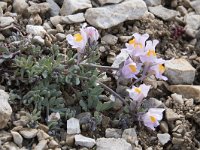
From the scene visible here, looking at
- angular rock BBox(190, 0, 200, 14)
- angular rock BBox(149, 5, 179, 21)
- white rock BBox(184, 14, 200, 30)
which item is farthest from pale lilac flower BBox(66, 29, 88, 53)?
angular rock BBox(190, 0, 200, 14)

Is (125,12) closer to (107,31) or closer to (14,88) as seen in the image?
(107,31)

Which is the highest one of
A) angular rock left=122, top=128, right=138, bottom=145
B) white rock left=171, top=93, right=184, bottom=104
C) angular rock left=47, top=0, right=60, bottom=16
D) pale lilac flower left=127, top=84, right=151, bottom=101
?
angular rock left=47, top=0, right=60, bottom=16

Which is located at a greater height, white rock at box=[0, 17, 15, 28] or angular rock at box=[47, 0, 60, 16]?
white rock at box=[0, 17, 15, 28]

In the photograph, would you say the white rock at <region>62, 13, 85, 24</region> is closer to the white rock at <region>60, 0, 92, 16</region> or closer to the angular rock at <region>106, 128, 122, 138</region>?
the white rock at <region>60, 0, 92, 16</region>

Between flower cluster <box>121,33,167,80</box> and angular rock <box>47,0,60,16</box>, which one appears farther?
angular rock <box>47,0,60,16</box>

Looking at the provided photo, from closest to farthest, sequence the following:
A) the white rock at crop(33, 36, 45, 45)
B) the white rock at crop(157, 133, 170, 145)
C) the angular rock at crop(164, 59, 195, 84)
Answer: the white rock at crop(157, 133, 170, 145)
the white rock at crop(33, 36, 45, 45)
the angular rock at crop(164, 59, 195, 84)

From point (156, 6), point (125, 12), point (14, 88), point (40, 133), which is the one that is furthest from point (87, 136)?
point (156, 6)

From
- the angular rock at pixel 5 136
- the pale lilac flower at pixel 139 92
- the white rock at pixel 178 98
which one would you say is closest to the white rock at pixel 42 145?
the angular rock at pixel 5 136

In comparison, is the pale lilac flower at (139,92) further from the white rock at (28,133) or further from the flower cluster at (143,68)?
the white rock at (28,133)
